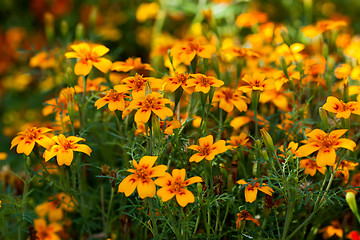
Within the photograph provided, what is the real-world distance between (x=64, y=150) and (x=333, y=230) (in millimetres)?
1053

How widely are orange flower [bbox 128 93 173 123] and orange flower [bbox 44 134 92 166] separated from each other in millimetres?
207

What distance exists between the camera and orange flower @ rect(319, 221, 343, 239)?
1690mm

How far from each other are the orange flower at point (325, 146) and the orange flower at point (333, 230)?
496mm

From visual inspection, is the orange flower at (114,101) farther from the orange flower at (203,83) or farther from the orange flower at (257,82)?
the orange flower at (257,82)

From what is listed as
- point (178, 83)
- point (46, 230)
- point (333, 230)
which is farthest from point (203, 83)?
point (46, 230)

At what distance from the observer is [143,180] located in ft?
4.30

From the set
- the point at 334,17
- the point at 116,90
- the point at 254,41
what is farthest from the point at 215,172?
the point at 334,17

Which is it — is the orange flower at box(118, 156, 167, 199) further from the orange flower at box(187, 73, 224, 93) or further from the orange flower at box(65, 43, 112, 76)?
the orange flower at box(65, 43, 112, 76)

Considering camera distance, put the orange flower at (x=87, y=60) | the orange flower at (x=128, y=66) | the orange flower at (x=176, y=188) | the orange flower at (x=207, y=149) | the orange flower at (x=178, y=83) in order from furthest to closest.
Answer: the orange flower at (x=128, y=66) → the orange flower at (x=87, y=60) → the orange flower at (x=178, y=83) → the orange flower at (x=207, y=149) → the orange flower at (x=176, y=188)

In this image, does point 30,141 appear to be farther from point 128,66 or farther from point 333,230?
point 333,230

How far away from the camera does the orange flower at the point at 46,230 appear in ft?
5.88

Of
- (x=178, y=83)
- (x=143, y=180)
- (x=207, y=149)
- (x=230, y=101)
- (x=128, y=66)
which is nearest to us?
(x=143, y=180)

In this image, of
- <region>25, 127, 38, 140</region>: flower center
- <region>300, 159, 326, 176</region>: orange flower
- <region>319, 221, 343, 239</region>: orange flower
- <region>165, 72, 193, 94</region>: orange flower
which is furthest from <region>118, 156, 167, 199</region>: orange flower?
<region>319, 221, 343, 239</region>: orange flower

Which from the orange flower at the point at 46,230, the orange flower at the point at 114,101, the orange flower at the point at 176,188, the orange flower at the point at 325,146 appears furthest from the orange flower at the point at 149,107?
the orange flower at the point at 46,230
